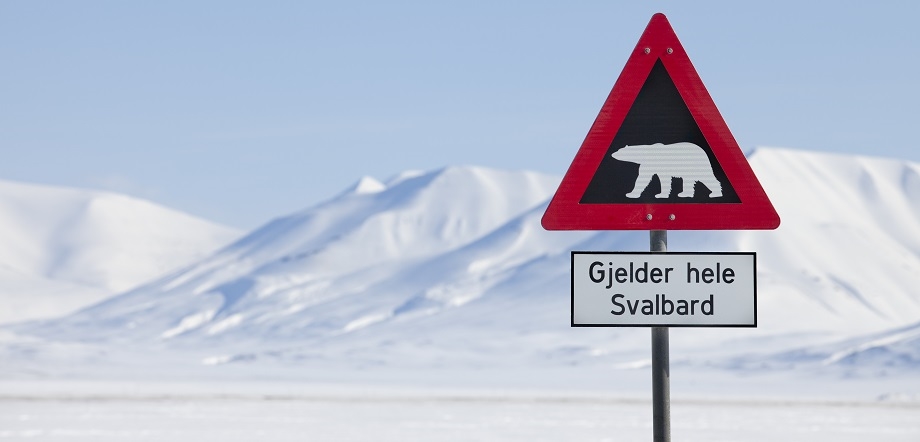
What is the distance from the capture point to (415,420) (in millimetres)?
25172

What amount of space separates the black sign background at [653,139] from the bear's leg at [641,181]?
0.01 metres

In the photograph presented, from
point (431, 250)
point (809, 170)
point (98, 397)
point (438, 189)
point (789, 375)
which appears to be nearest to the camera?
point (98, 397)

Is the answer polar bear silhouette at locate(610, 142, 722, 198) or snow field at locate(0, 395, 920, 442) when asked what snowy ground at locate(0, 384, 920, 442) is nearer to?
snow field at locate(0, 395, 920, 442)

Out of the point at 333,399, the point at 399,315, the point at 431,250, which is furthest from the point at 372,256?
the point at 333,399

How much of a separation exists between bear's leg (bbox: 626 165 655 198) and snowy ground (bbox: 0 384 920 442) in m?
15.0

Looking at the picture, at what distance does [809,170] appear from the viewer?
13200cm

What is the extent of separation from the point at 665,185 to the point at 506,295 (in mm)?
103083

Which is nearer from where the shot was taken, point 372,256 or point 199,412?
point 199,412

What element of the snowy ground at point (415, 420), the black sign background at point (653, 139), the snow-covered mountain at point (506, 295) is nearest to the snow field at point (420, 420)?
the snowy ground at point (415, 420)

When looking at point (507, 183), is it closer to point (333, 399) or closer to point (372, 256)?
point (372, 256)

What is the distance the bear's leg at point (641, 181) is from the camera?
4832 millimetres

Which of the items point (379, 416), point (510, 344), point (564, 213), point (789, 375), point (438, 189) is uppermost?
point (438, 189)

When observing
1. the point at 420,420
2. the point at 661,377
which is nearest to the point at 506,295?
the point at 420,420

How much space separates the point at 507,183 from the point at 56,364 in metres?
121
